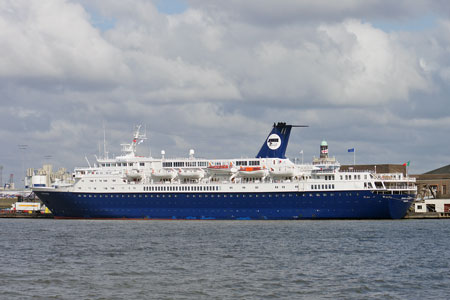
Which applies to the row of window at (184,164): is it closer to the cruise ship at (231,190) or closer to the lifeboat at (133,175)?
the cruise ship at (231,190)

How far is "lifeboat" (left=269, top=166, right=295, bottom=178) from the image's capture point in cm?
6525

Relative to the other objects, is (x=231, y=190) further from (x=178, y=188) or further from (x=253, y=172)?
(x=178, y=188)

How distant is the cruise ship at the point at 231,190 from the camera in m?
62.5

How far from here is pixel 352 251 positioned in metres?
38.0

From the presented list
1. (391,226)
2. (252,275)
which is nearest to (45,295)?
(252,275)

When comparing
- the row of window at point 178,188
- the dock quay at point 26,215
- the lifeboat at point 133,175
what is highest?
the lifeboat at point 133,175

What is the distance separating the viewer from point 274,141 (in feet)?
228

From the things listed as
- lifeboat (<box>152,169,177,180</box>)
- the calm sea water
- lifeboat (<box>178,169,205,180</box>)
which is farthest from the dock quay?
the calm sea water

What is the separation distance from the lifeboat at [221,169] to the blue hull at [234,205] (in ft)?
9.80

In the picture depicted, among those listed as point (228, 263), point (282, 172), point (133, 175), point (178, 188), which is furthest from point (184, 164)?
point (228, 263)

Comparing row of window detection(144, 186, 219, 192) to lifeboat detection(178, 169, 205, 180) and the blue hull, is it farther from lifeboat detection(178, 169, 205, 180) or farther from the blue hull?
lifeboat detection(178, 169, 205, 180)

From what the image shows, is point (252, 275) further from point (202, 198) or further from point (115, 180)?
point (115, 180)

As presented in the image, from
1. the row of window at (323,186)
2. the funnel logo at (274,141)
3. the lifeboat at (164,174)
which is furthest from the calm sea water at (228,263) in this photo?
the funnel logo at (274,141)

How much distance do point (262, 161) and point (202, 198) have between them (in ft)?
26.2
